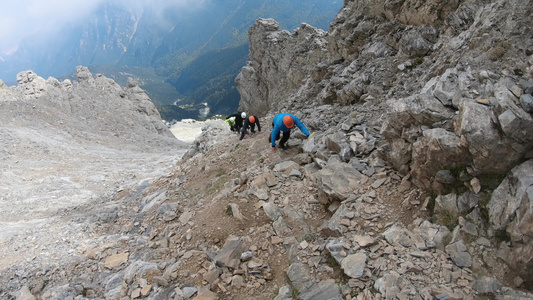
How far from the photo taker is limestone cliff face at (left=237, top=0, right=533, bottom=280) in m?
6.08

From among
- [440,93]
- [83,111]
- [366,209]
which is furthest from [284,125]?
[83,111]

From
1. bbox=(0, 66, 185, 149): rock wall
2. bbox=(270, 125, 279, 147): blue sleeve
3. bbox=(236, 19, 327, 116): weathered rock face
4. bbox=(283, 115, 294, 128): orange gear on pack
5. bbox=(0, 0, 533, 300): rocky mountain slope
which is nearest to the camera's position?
bbox=(0, 0, 533, 300): rocky mountain slope

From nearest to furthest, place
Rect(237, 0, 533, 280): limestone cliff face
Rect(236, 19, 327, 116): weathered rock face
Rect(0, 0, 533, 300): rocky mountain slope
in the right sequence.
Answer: Rect(0, 0, 533, 300): rocky mountain slope, Rect(237, 0, 533, 280): limestone cliff face, Rect(236, 19, 327, 116): weathered rock face

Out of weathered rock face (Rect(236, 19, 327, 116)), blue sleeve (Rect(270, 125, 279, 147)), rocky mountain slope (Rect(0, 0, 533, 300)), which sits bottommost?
rocky mountain slope (Rect(0, 0, 533, 300))

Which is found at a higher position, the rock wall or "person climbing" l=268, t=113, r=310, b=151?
the rock wall

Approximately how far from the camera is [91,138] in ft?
121

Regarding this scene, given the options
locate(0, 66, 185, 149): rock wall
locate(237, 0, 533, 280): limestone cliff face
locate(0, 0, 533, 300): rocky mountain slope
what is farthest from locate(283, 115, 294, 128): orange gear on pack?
locate(0, 66, 185, 149): rock wall

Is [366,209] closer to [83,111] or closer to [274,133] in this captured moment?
[274,133]

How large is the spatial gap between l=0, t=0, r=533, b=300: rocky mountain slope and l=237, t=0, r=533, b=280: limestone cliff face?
43 millimetres

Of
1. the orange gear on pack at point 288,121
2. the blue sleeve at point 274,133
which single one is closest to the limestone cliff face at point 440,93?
the orange gear on pack at point 288,121

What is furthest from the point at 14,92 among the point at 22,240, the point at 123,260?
the point at 123,260

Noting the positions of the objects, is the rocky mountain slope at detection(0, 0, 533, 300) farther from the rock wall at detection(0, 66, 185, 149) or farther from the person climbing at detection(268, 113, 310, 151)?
the rock wall at detection(0, 66, 185, 149)

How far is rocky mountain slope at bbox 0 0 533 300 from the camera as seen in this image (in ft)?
19.4

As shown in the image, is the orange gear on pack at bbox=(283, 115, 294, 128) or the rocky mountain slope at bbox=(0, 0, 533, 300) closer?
the rocky mountain slope at bbox=(0, 0, 533, 300)
